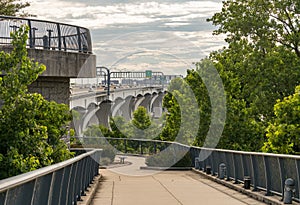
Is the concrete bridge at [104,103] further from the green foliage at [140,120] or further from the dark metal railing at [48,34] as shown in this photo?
the dark metal railing at [48,34]

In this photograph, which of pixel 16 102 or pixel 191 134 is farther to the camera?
pixel 191 134

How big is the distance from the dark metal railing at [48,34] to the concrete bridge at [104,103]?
37398mm

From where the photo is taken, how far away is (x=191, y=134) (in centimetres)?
4112

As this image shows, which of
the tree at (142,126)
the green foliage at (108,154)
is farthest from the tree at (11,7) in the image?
the tree at (142,126)

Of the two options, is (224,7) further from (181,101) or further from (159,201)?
(159,201)

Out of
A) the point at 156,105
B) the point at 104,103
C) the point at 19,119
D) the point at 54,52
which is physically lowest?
the point at 19,119

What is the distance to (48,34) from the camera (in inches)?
615

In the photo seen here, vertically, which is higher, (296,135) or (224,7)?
(224,7)

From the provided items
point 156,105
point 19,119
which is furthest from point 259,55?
point 156,105

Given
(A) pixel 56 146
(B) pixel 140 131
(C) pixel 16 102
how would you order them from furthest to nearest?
(B) pixel 140 131 → (A) pixel 56 146 → (C) pixel 16 102

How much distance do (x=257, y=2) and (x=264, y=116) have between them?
830 cm

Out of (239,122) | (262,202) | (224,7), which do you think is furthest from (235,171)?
(224,7)

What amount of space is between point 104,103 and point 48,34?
6531 centimetres

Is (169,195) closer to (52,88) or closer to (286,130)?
(52,88)
